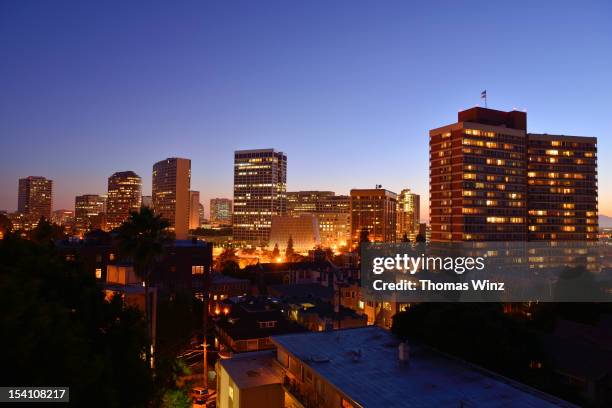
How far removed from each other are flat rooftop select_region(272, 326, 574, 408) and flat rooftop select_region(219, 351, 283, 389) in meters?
1.88

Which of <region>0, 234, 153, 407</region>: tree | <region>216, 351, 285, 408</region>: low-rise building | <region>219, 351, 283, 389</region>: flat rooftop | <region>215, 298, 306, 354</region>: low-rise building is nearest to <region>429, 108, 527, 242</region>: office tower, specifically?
<region>215, 298, 306, 354</region>: low-rise building

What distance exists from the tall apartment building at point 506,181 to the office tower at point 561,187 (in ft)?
0.99

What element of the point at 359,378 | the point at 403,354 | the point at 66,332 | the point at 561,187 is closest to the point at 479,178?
the point at 561,187

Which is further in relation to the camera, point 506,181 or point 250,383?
point 506,181

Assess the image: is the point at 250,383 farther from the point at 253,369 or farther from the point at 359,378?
the point at 359,378

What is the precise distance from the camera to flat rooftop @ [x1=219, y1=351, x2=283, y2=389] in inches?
1074

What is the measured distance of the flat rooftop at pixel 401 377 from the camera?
2062 centimetres

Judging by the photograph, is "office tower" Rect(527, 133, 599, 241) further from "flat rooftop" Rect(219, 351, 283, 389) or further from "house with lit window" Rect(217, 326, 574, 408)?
"flat rooftop" Rect(219, 351, 283, 389)

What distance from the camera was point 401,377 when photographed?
938 inches

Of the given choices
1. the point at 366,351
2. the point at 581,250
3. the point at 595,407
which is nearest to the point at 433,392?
the point at 366,351

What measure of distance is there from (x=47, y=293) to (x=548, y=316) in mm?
65942

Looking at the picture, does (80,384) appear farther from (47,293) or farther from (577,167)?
(577,167)

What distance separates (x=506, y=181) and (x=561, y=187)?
927 inches

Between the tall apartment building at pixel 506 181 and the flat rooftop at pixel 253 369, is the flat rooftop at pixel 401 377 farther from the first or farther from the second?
the tall apartment building at pixel 506 181
